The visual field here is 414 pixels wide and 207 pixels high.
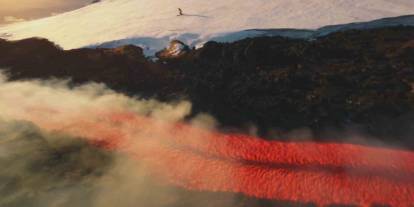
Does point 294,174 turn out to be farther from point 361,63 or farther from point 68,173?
point 361,63

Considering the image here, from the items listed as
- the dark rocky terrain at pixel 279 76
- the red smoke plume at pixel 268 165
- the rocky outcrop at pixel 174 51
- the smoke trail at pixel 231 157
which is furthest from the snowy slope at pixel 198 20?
the red smoke plume at pixel 268 165

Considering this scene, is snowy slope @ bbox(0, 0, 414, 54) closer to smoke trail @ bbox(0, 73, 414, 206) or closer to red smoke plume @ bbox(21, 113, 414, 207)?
smoke trail @ bbox(0, 73, 414, 206)

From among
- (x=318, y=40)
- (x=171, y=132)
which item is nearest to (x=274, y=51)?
(x=318, y=40)

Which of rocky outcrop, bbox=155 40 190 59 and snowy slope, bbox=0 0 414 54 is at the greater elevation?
snowy slope, bbox=0 0 414 54

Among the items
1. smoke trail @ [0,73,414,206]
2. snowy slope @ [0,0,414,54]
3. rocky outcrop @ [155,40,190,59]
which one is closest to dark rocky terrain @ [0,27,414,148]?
rocky outcrop @ [155,40,190,59]

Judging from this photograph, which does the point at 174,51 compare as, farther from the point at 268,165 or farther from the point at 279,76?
the point at 268,165
